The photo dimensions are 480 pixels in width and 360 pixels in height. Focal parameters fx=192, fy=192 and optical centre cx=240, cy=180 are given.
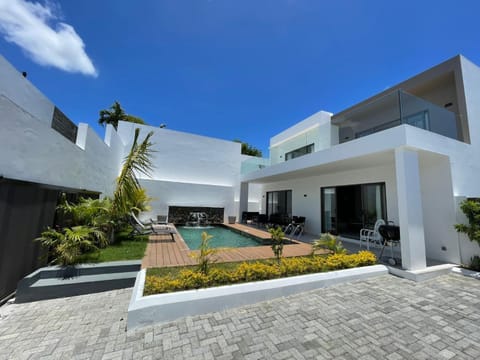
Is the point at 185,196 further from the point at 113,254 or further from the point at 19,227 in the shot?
the point at 19,227

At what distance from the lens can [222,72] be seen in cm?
1106

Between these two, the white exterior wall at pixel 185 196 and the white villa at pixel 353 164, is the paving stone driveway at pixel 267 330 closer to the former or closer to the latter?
the white villa at pixel 353 164

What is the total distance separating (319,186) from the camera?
10453 mm

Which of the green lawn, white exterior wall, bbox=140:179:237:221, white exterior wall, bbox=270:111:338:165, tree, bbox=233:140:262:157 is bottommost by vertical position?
the green lawn

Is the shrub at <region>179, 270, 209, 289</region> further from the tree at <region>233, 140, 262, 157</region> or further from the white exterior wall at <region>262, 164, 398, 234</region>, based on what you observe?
the tree at <region>233, 140, 262, 157</region>

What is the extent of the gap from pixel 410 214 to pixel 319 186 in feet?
18.2

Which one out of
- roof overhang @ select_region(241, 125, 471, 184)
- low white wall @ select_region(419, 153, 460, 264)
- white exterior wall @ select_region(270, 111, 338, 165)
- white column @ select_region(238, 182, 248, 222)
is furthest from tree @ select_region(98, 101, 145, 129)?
low white wall @ select_region(419, 153, 460, 264)

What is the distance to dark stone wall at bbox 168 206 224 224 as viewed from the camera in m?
14.0

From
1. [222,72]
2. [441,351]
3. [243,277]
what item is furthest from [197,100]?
[441,351]

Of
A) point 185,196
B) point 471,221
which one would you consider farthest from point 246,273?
point 185,196

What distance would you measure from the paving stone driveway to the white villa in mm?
1297

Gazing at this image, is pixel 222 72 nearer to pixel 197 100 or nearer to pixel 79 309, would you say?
pixel 197 100

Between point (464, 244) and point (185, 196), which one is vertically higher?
point (185, 196)

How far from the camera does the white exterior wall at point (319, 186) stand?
7410 millimetres
